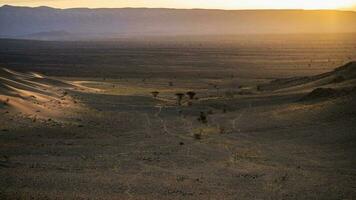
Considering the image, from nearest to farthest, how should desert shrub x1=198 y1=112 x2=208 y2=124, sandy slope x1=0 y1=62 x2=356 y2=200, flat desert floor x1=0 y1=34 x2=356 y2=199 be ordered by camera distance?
sandy slope x1=0 y1=62 x2=356 y2=200
flat desert floor x1=0 y1=34 x2=356 y2=199
desert shrub x1=198 y1=112 x2=208 y2=124

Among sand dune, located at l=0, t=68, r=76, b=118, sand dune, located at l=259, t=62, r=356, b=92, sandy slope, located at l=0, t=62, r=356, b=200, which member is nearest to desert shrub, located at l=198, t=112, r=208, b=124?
sandy slope, located at l=0, t=62, r=356, b=200

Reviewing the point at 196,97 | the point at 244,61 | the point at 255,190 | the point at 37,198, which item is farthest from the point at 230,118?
the point at 244,61

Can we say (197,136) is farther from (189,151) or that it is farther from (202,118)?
(202,118)

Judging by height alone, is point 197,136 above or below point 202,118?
below

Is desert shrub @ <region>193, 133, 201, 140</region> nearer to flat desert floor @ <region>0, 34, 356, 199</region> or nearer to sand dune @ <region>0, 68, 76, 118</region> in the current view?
flat desert floor @ <region>0, 34, 356, 199</region>

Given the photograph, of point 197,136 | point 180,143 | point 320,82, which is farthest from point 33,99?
point 320,82

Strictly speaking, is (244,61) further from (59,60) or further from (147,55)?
(59,60)

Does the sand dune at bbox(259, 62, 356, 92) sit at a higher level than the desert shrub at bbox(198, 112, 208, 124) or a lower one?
higher

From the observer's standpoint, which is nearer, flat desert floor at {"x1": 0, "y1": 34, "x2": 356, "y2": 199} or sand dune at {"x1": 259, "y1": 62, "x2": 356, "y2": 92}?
flat desert floor at {"x1": 0, "y1": 34, "x2": 356, "y2": 199}
